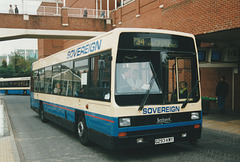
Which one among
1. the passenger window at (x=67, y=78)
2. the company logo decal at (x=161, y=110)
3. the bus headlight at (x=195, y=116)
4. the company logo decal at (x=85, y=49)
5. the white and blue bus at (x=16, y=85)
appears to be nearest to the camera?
the company logo decal at (x=161, y=110)

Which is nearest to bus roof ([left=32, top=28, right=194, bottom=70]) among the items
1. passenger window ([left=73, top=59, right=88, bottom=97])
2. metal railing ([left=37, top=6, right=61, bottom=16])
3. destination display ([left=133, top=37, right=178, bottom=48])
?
destination display ([left=133, top=37, right=178, bottom=48])

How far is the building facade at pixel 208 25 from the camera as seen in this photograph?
35.4ft

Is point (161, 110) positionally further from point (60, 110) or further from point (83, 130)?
point (60, 110)

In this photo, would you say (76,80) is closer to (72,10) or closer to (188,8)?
(188,8)

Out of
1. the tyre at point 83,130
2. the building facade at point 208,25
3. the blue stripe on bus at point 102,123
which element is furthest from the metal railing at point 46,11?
the blue stripe on bus at point 102,123

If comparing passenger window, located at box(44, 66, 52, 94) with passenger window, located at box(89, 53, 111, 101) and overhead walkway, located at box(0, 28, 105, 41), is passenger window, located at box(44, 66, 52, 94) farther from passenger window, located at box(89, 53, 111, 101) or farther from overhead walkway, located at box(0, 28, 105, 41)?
overhead walkway, located at box(0, 28, 105, 41)

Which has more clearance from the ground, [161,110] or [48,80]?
[48,80]

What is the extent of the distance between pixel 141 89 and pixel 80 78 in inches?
97.6

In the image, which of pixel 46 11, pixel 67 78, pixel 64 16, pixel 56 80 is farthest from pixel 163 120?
pixel 46 11

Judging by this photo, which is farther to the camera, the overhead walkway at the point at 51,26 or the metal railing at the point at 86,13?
the metal railing at the point at 86,13

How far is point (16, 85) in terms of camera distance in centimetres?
4631

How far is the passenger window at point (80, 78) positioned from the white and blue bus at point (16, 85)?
128ft

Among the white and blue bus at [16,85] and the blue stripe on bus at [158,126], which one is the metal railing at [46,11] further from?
the white and blue bus at [16,85]

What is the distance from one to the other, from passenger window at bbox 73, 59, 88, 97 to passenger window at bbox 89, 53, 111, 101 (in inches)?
16.3
